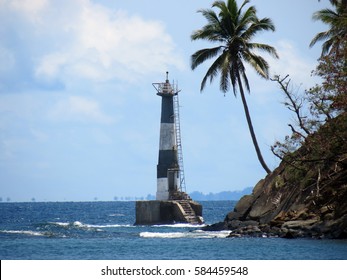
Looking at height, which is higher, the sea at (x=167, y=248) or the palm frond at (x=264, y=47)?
the palm frond at (x=264, y=47)

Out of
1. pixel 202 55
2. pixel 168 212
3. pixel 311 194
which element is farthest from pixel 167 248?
pixel 168 212

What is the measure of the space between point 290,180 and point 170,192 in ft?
55.6

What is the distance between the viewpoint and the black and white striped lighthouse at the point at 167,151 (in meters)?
59.6

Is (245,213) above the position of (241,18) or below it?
below

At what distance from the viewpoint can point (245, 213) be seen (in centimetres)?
A: 4809

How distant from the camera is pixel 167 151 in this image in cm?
5947

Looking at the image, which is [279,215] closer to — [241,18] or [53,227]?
[241,18]

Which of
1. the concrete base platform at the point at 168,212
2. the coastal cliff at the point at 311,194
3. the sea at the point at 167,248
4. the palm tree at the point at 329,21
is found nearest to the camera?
the sea at the point at 167,248

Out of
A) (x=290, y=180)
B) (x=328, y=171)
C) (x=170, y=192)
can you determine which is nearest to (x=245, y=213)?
(x=290, y=180)

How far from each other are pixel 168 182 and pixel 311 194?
2027cm

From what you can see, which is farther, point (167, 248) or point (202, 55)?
point (202, 55)

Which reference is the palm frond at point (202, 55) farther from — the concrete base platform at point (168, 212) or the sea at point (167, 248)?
the sea at point (167, 248)

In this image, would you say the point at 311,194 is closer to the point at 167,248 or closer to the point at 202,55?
the point at 167,248

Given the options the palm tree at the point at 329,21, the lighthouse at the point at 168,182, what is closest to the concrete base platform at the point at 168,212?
the lighthouse at the point at 168,182
